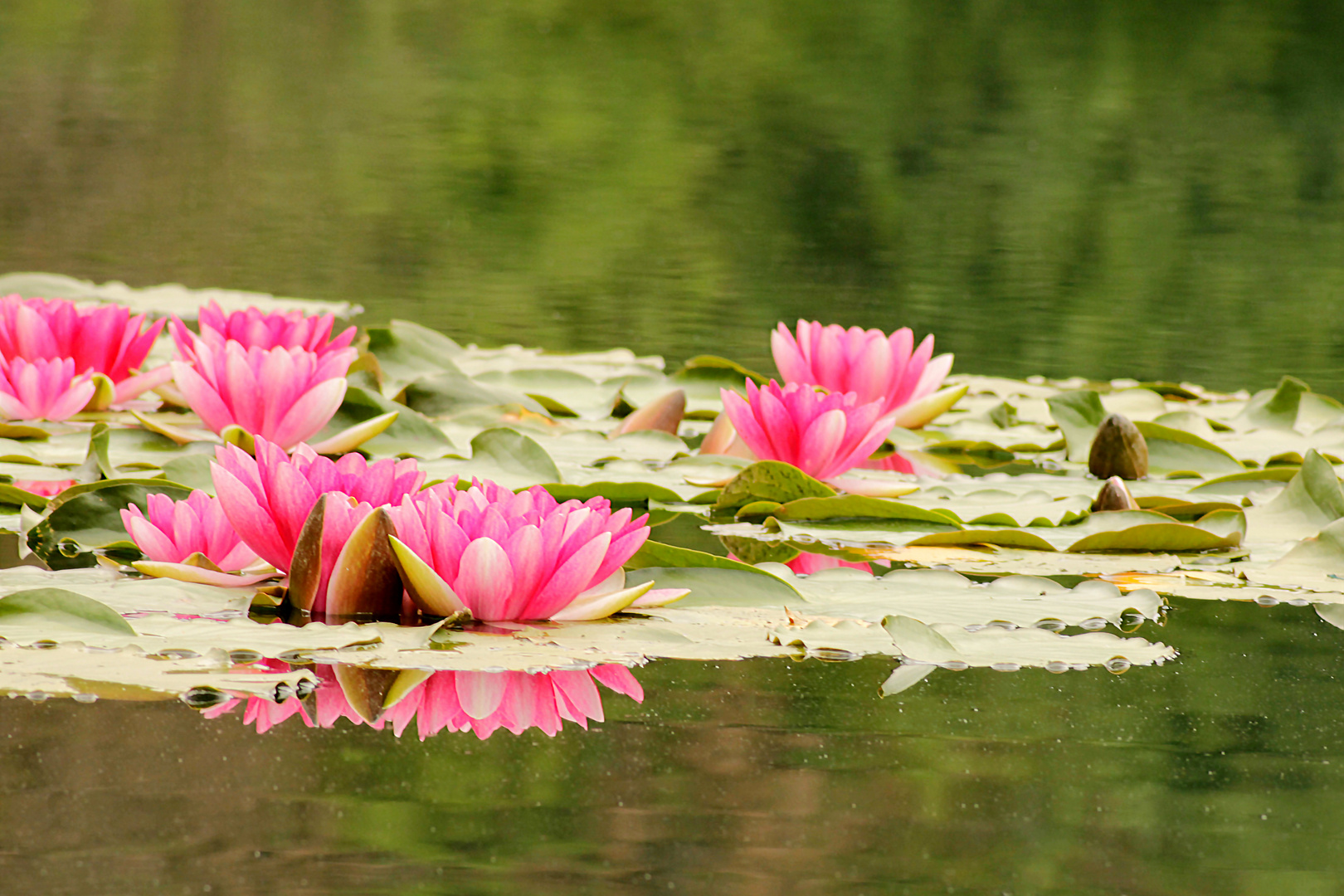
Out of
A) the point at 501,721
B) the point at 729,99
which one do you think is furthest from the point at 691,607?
the point at 729,99

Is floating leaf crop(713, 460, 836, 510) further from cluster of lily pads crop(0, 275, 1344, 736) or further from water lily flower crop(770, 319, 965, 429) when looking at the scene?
water lily flower crop(770, 319, 965, 429)

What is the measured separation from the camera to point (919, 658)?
4.91 feet

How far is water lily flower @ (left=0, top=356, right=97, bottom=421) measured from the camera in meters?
2.58

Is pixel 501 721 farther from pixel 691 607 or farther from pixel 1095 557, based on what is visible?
pixel 1095 557

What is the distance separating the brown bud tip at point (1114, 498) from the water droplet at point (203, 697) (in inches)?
51.6

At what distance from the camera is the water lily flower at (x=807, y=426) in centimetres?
228

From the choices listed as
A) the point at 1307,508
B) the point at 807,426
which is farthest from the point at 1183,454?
the point at 807,426

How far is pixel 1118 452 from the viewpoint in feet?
8.19

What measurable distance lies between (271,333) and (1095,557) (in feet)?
4.80

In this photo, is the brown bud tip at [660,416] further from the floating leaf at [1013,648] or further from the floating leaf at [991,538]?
the floating leaf at [1013,648]

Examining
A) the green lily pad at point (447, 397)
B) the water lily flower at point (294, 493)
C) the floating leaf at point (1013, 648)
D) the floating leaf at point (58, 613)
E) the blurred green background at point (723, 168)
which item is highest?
the water lily flower at point (294, 493)

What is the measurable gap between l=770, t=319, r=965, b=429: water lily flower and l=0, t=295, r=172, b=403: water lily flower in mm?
1110

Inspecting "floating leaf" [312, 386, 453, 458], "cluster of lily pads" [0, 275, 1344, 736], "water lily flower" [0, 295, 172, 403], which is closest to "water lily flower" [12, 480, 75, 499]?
"cluster of lily pads" [0, 275, 1344, 736]

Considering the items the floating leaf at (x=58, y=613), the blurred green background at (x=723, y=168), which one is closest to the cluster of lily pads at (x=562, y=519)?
the floating leaf at (x=58, y=613)
